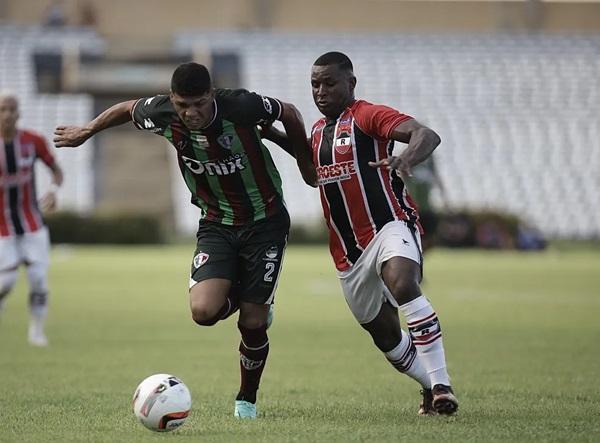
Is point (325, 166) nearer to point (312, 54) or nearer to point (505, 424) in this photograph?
point (505, 424)

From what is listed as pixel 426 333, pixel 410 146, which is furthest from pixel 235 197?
pixel 426 333

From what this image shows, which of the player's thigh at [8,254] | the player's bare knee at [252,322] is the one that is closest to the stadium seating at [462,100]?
the player's thigh at [8,254]

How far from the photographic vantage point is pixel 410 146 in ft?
20.6

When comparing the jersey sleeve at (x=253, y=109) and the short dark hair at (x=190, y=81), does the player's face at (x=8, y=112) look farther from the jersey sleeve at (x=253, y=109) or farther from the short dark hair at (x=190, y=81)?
the short dark hair at (x=190, y=81)

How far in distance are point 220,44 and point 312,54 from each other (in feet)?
12.2

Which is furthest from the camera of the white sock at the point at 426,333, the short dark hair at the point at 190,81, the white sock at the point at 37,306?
the white sock at the point at 37,306

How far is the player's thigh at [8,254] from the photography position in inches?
458

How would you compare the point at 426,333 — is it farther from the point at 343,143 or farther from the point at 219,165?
the point at 219,165

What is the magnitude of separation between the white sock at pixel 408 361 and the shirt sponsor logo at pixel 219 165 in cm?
152

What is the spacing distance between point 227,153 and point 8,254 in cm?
551

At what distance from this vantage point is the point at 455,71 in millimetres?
45406

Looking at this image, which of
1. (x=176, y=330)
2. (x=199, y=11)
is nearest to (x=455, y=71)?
(x=199, y=11)

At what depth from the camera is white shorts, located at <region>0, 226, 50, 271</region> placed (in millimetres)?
11680

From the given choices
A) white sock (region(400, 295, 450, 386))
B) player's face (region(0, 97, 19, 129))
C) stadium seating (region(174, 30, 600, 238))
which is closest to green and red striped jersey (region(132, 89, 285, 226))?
white sock (region(400, 295, 450, 386))
